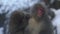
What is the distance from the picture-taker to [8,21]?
3.17ft

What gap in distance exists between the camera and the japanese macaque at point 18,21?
948 mm

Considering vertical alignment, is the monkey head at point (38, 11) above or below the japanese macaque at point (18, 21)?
above

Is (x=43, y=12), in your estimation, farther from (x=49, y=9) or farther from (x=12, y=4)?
(x=12, y=4)

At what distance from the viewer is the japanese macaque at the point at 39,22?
3.04 ft

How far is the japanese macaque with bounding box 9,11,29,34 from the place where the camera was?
948 mm

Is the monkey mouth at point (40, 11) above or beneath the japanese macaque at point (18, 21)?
above

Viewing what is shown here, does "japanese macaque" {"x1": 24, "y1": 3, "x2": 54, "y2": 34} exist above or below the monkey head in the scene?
below

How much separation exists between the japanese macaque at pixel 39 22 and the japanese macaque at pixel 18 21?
3 cm

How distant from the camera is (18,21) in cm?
94

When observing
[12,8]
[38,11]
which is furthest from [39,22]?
[12,8]

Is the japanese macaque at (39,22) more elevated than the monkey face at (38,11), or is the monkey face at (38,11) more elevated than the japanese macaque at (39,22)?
the monkey face at (38,11)

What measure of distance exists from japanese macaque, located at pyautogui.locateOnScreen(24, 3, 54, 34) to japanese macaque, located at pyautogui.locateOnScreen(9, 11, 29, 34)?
0.08ft

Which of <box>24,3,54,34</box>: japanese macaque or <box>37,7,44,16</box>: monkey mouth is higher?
<box>37,7,44,16</box>: monkey mouth

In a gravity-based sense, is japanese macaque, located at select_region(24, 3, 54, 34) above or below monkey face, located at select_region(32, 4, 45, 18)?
below
